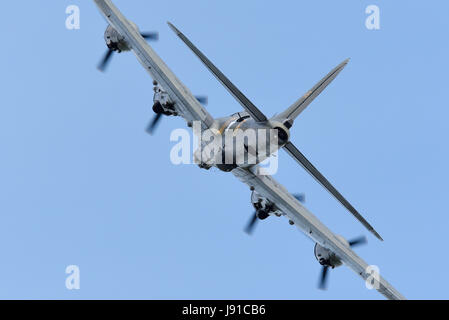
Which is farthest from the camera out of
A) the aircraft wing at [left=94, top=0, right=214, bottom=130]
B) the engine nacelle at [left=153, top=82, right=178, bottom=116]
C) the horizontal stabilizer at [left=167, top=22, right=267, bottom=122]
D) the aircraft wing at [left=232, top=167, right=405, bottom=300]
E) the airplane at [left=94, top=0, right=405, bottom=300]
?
the aircraft wing at [left=232, top=167, right=405, bottom=300]

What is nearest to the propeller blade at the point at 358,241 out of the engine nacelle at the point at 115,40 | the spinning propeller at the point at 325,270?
the spinning propeller at the point at 325,270

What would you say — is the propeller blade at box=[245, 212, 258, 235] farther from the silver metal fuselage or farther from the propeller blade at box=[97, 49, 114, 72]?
the propeller blade at box=[97, 49, 114, 72]

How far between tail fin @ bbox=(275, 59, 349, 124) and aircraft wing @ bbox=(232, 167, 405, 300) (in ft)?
32.1

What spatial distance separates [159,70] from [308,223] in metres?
16.1

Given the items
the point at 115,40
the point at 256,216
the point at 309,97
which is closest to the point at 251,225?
the point at 256,216

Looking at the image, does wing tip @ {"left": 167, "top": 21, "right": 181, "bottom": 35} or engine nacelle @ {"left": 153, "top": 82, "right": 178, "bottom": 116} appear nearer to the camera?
wing tip @ {"left": 167, "top": 21, "right": 181, "bottom": 35}

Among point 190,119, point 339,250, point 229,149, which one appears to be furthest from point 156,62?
point 339,250

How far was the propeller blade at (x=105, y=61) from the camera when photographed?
6012 centimetres

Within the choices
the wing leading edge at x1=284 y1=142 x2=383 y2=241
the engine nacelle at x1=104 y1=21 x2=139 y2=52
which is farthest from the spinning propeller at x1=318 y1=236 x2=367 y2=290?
the engine nacelle at x1=104 y1=21 x2=139 y2=52

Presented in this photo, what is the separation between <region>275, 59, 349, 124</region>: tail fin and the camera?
4875 centimetres

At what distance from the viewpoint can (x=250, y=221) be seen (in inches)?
2399
